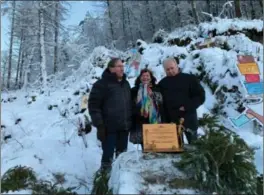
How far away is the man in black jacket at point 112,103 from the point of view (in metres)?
4.51

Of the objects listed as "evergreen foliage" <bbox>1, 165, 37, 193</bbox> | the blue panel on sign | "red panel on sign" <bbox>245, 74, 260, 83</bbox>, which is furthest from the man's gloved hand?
"red panel on sign" <bbox>245, 74, 260, 83</bbox>

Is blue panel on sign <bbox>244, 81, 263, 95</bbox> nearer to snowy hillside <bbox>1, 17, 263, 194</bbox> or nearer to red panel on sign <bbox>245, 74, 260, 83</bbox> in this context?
red panel on sign <bbox>245, 74, 260, 83</bbox>

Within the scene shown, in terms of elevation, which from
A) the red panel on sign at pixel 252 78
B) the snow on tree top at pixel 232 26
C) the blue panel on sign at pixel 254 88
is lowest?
the blue panel on sign at pixel 254 88

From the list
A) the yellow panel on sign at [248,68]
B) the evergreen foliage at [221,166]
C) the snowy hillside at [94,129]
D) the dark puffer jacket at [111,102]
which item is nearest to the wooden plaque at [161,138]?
the snowy hillside at [94,129]

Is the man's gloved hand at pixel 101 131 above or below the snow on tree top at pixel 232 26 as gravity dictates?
below

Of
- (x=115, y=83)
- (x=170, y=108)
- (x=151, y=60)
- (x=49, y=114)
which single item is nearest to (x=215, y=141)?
(x=170, y=108)

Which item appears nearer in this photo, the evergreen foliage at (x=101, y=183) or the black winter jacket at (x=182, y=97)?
the evergreen foliage at (x=101, y=183)

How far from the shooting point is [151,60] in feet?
39.8

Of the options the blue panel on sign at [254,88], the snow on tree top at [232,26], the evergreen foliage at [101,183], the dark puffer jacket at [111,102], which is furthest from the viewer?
the snow on tree top at [232,26]

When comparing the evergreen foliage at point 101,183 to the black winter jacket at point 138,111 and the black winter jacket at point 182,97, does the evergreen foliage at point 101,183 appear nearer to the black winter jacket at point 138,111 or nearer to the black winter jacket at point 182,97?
the black winter jacket at point 138,111

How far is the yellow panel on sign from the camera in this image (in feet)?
27.1

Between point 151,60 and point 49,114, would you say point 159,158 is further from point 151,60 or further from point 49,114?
point 151,60

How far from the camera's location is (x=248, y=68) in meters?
8.41

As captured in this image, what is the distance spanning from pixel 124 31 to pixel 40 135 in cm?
2357
